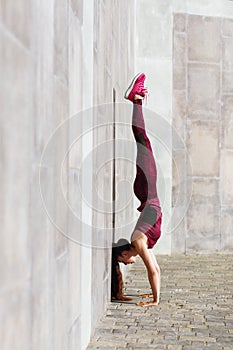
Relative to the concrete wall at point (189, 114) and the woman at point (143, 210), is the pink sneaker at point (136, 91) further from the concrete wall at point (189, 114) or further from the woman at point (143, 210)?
the concrete wall at point (189, 114)

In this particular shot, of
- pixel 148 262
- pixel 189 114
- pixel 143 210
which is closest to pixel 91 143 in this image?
pixel 143 210

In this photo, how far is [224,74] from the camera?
42.1ft

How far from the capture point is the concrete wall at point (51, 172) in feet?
9.30

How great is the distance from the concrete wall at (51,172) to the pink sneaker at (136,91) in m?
0.96

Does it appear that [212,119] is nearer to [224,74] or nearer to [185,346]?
[224,74]

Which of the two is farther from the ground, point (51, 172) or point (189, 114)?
point (189, 114)

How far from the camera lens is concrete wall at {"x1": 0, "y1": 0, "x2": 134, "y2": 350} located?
2.83 meters

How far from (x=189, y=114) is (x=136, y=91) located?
5348mm

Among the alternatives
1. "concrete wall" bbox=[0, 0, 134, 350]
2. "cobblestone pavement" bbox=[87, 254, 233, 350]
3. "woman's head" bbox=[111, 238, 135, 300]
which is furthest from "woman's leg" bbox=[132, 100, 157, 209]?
"cobblestone pavement" bbox=[87, 254, 233, 350]

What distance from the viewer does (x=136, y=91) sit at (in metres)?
7.38

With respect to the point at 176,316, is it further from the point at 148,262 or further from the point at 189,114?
the point at 189,114

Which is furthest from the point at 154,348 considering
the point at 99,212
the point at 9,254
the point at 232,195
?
A: the point at 232,195

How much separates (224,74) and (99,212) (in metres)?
7.31

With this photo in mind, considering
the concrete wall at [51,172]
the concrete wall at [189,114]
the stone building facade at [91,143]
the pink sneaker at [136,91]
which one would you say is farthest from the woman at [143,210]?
the concrete wall at [189,114]
